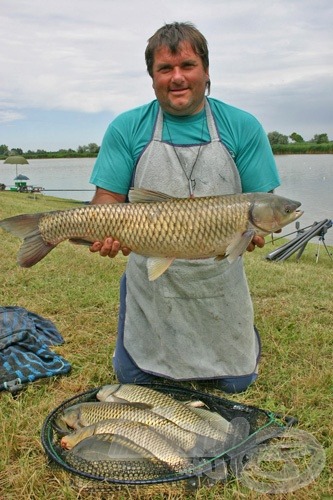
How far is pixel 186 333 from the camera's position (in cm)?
319

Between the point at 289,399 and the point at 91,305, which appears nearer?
the point at 289,399

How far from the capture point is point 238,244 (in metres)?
2.59

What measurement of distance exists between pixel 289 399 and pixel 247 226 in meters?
1.12

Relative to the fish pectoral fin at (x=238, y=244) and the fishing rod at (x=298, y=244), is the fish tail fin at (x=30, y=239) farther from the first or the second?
the fishing rod at (x=298, y=244)

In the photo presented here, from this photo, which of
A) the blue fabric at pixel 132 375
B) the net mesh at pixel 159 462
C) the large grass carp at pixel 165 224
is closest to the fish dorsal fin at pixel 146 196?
the large grass carp at pixel 165 224

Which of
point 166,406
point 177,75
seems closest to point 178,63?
point 177,75

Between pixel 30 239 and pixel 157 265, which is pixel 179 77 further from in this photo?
pixel 30 239

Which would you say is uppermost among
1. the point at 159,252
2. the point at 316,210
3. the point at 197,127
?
the point at 197,127

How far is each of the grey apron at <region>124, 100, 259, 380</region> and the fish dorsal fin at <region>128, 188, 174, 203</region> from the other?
40 cm

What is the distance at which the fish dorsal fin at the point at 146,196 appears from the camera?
2.63m

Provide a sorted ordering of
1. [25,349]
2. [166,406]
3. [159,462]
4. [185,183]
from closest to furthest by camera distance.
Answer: [159,462]
[166,406]
[185,183]
[25,349]

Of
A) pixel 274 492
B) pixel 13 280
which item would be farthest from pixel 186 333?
pixel 13 280

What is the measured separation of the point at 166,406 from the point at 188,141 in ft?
4.79

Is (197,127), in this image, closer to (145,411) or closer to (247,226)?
(247,226)
